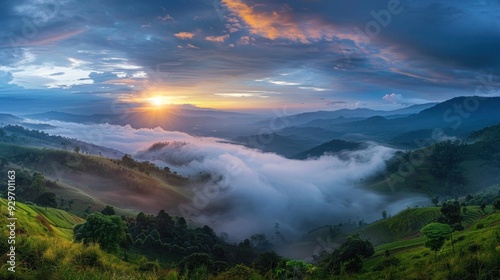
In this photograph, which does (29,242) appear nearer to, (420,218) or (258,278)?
(258,278)

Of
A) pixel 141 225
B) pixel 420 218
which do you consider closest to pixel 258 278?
pixel 141 225

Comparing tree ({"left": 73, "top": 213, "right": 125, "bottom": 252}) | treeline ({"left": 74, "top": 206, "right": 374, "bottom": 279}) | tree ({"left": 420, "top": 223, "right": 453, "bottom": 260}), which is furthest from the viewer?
treeline ({"left": 74, "top": 206, "right": 374, "bottom": 279})

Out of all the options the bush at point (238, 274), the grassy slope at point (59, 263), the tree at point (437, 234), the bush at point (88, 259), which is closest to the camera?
the grassy slope at point (59, 263)

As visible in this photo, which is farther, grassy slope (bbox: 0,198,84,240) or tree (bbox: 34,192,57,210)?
tree (bbox: 34,192,57,210)

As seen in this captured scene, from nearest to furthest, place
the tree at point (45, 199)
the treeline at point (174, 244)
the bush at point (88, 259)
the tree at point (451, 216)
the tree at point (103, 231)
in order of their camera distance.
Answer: the bush at point (88, 259) < the tree at point (103, 231) < the treeline at point (174, 244) < the tree at point (451, 216) < the tree at point (45, 199)

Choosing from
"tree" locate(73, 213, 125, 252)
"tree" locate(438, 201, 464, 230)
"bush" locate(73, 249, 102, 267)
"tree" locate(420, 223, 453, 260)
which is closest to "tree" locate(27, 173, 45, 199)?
"tree" locate(73, 213, 125, 252)

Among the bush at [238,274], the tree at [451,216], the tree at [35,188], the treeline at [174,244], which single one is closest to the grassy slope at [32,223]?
the treeline at [174,244]

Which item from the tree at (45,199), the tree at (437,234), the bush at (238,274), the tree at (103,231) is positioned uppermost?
the bush at (238,274)

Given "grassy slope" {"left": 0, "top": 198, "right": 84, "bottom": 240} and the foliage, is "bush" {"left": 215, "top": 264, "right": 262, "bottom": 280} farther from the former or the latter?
the foliage

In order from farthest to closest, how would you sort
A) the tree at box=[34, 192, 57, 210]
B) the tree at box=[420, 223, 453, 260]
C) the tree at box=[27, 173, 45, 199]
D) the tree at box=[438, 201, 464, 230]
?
the tree at box=[27, 173, 45, 199] < the tree at box=[34, 192, 57, 210] < the tree at box=[438, 201, 464, 230] < the tree at box=[420, 223, 453, 260]

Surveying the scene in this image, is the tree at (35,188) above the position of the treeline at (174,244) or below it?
above

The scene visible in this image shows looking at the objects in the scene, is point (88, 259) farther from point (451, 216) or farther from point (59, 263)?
Result: point (451, 216)

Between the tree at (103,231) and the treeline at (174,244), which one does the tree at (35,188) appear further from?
the tree at (103,231)

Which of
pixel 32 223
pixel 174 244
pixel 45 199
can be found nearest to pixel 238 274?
pixel 32 223
